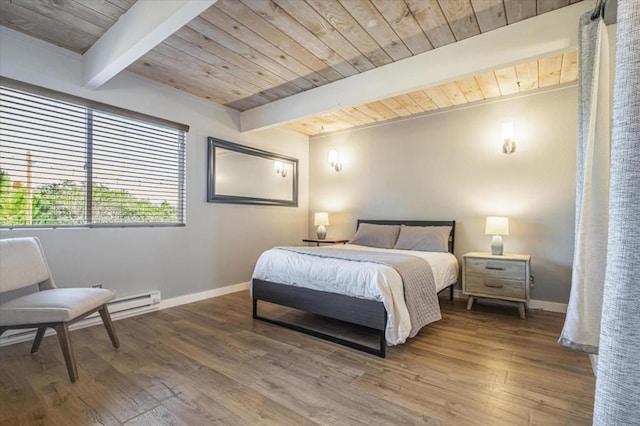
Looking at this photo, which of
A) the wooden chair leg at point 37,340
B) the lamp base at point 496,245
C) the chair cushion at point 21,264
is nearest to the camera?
the chair cushion at point 21,264

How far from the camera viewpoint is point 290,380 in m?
1.94

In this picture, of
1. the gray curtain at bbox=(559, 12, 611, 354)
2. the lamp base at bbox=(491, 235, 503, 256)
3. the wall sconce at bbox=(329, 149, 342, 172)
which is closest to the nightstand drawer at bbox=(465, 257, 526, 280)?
the lamp base at bbox=(491, 235, 503, 256)

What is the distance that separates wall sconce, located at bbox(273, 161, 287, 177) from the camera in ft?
15.9

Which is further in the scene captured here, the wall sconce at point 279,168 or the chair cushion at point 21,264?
the wall sconce at point 279,168

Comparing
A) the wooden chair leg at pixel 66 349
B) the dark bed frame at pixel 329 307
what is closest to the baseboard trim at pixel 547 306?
the dark bed frame at pixel 329 307

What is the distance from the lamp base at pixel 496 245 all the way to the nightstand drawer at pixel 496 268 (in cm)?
24

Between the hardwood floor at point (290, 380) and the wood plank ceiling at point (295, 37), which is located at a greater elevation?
the wood plank ceiling at point (295, 37)

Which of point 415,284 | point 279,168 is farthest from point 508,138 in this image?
point 279,168

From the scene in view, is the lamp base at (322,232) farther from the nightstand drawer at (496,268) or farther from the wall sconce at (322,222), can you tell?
the nightstand drawer at (496,268)

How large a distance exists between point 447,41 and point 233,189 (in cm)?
299

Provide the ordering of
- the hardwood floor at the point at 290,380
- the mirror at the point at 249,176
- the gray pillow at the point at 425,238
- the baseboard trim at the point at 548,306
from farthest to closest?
the mirror at the point at 249,176 → the gray pillow at the point at 425,238 → the baseboard trim at the point at 548,306 → the hardwood floor at the point at 290,380

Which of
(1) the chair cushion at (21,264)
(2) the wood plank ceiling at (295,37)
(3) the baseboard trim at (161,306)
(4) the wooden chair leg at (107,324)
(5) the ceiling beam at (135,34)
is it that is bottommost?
(3) the baseboard trim at (161,306)

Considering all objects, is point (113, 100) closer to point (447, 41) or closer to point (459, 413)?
point (447, 41)

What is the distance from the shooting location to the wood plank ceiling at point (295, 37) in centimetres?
217
